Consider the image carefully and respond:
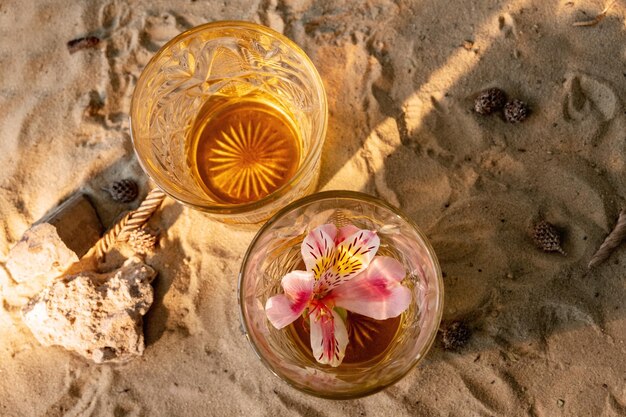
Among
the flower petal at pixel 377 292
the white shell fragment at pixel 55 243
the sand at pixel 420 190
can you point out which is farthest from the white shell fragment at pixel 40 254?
the flower petal at pixel 377 292

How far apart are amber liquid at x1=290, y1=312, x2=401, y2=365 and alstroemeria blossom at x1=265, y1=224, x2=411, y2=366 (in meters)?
0.09

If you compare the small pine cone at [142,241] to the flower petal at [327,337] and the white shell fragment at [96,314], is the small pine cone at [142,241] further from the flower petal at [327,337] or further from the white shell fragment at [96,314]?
the flower petal at [327,337]

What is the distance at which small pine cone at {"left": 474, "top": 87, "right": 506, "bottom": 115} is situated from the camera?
1680 millimetres

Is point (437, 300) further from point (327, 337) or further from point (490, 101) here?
point (490, 101)

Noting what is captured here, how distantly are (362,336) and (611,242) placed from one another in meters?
0.74

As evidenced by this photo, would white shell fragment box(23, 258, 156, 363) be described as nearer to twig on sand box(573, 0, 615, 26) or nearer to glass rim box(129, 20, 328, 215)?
glass rim box(129, 20, 328, 215)

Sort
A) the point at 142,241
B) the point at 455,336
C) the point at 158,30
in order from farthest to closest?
the point at 158,30, the point at 142,241, the point at 455,336

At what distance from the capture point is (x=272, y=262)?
142 centimetres

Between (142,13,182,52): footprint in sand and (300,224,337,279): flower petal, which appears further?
(142,13,182,52): footprint in sand

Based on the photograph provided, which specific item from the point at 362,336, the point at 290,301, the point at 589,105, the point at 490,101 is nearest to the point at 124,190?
the point at 290,301

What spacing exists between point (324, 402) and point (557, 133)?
981 millimetres

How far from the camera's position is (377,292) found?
132cm

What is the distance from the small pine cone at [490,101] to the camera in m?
1.68

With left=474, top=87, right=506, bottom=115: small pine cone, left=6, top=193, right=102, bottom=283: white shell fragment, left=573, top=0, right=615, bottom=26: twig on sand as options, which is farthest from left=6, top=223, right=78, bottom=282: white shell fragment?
left=573, top=0, right=615, bottom=26: twig on sand
